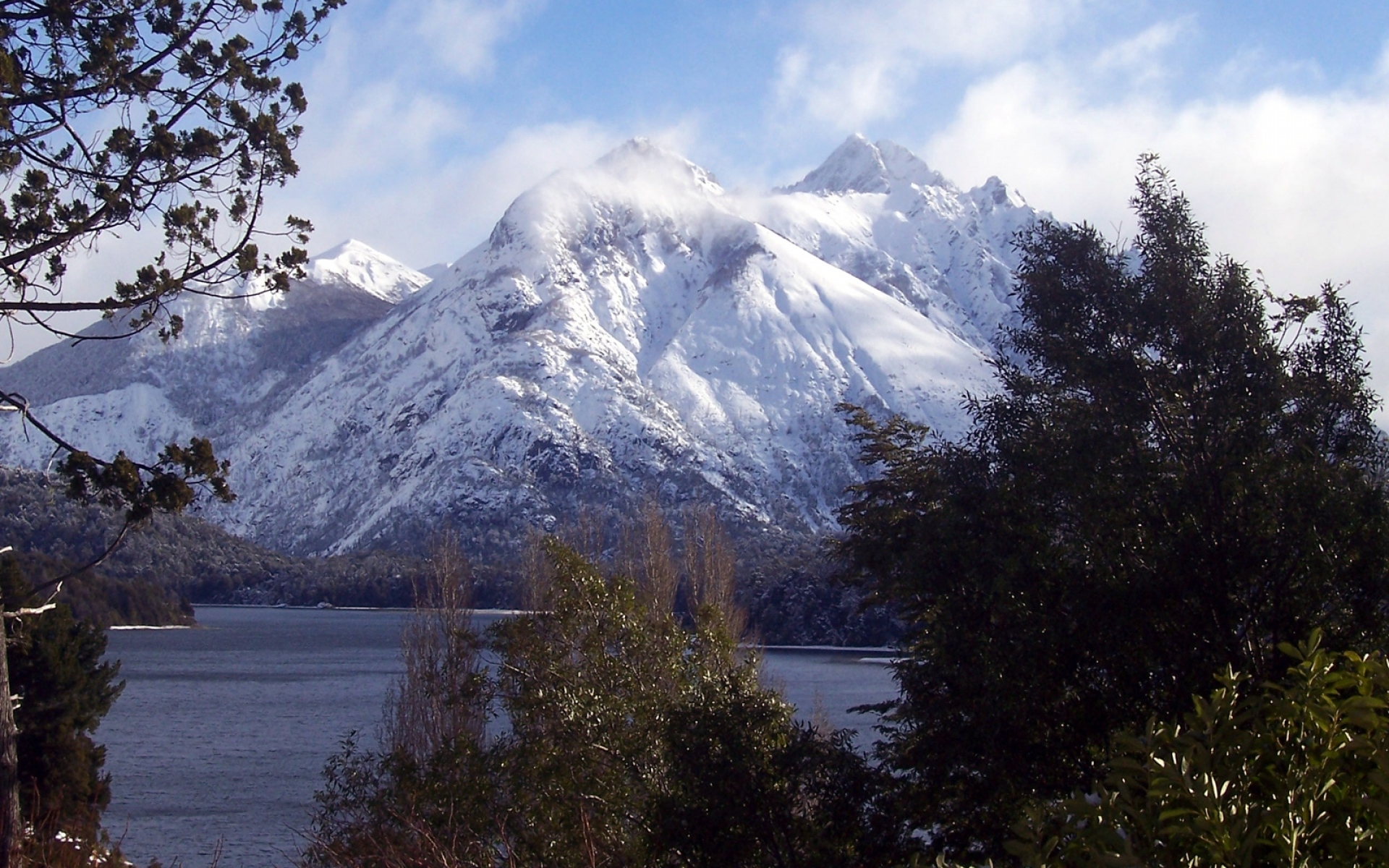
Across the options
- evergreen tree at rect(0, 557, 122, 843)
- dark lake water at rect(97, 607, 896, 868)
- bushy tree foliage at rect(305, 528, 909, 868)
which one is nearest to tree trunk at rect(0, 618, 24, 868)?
dark lake water at rect(97, 607, 896, 868)

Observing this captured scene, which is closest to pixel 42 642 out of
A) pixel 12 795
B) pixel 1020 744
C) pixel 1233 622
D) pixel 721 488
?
pixel 12 795

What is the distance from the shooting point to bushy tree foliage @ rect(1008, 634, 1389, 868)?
343cm

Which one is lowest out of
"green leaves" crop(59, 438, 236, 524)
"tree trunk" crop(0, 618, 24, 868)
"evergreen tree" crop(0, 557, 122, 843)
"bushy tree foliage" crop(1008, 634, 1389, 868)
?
"evergreen tree" crop(0, 557, 122, 843)

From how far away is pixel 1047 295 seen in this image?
1219 centimetres

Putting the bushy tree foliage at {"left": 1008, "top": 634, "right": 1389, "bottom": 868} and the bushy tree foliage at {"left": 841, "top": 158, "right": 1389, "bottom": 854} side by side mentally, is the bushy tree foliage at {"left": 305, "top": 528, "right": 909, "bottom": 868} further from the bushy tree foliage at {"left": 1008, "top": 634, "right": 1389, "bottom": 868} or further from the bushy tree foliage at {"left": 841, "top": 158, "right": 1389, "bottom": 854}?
→ the bushy tree foliage at {"left": 1008, "top": 634, "right": 1389, "bottom": 868}

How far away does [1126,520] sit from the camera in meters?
10.3

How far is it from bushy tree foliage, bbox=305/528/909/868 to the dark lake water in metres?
2.24

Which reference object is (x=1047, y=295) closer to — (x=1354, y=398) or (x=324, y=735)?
(x=1354, y=398)

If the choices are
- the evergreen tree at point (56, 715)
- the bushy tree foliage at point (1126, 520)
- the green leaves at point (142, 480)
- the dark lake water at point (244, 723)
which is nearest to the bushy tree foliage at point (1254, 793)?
the bushy tree foliage at point (1126, 520)

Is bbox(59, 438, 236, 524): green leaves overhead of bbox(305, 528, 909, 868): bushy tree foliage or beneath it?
overhead

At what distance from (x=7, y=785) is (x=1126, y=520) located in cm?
942

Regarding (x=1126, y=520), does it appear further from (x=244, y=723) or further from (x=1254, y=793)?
(x=244, y=723)

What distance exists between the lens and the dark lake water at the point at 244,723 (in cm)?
3334

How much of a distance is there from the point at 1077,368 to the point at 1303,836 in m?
8.28
